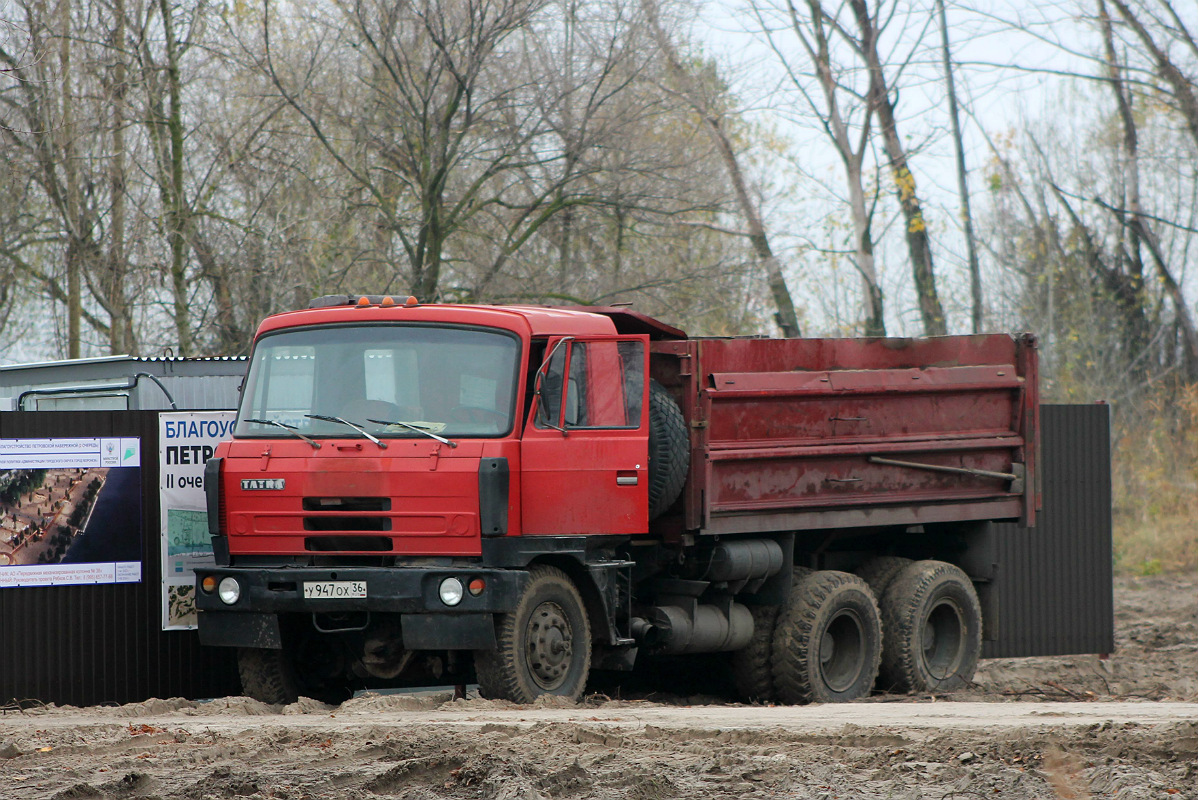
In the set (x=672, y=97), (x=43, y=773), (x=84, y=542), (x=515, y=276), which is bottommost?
(x=43, y=773)

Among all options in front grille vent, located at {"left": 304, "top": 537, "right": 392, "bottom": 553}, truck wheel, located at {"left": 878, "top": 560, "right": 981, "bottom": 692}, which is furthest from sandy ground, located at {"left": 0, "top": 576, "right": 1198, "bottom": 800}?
truck wheel, located at {"left": 878, "top": 560, "right": 981, "bottom": 692}

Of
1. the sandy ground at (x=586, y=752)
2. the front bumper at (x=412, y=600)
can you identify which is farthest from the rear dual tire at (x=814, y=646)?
the front bumper at (x=412, y=600)

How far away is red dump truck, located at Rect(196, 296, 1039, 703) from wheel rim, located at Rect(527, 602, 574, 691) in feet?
0.05

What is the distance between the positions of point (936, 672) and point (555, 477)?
4.81 meters

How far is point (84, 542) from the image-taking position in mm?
9891

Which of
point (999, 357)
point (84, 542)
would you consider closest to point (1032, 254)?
point (999, 357)

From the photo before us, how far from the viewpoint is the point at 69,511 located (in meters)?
9.78

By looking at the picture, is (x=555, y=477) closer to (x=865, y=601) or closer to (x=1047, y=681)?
(x=865, y=601)

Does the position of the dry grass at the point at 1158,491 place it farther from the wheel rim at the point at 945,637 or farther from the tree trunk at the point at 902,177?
the wheel rim at the point at 945,637

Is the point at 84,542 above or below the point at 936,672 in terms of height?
above

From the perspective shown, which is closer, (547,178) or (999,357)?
(999,357)

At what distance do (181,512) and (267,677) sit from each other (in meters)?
1.41

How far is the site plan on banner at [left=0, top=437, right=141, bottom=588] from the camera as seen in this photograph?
9594mm

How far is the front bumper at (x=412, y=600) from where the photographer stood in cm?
877
